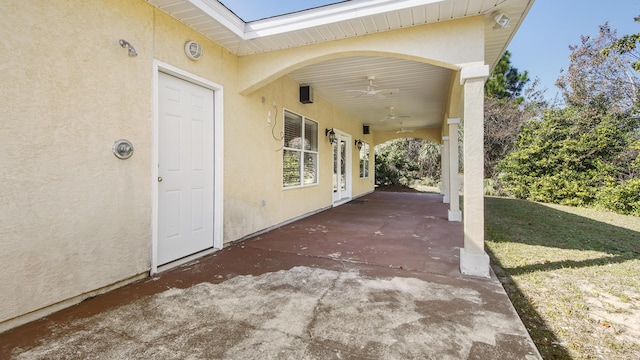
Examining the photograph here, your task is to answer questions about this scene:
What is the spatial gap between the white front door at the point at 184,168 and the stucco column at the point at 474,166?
123 inches

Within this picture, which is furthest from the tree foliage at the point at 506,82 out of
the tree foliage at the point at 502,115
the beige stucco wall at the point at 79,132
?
the beige stucco wall at the point at 79,132

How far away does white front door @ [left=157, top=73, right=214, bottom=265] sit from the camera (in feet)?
10.5

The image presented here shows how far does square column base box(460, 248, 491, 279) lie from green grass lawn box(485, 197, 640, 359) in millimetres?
240

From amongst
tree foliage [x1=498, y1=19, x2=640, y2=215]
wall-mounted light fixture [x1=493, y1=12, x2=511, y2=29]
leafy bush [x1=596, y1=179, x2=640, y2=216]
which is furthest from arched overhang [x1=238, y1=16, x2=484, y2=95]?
leafy bush [x1=596, y1=179, x2=640, y2=216]

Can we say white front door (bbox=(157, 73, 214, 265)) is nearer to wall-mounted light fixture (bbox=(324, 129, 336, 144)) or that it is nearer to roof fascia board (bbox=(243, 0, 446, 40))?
roof fascia board (bbox=(243, 0, 446, 40))

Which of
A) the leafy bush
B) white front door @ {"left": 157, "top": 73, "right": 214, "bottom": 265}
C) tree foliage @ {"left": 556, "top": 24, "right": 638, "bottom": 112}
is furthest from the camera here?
tree foliage @ {"left": 556, "top": 24, "right": 638, "bottom": 112}

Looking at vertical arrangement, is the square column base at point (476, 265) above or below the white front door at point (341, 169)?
below

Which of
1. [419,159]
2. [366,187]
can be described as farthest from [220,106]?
[419,159]

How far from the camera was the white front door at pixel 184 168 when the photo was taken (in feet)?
10.5

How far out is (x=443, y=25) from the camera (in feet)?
10.3

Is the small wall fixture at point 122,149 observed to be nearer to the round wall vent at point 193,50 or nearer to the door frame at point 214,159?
the door frame at point 214,159

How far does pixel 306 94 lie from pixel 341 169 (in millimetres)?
3992

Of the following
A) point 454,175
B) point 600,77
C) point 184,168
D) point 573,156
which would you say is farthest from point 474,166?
point 600,77

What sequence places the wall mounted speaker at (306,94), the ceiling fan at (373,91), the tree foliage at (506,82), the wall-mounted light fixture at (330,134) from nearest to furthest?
the ceiling fan at (373,91)
the wall mounted speaker at (306,94)
the wall-mounted light fixture at (330,134)
the tree foliage at (506,82)
